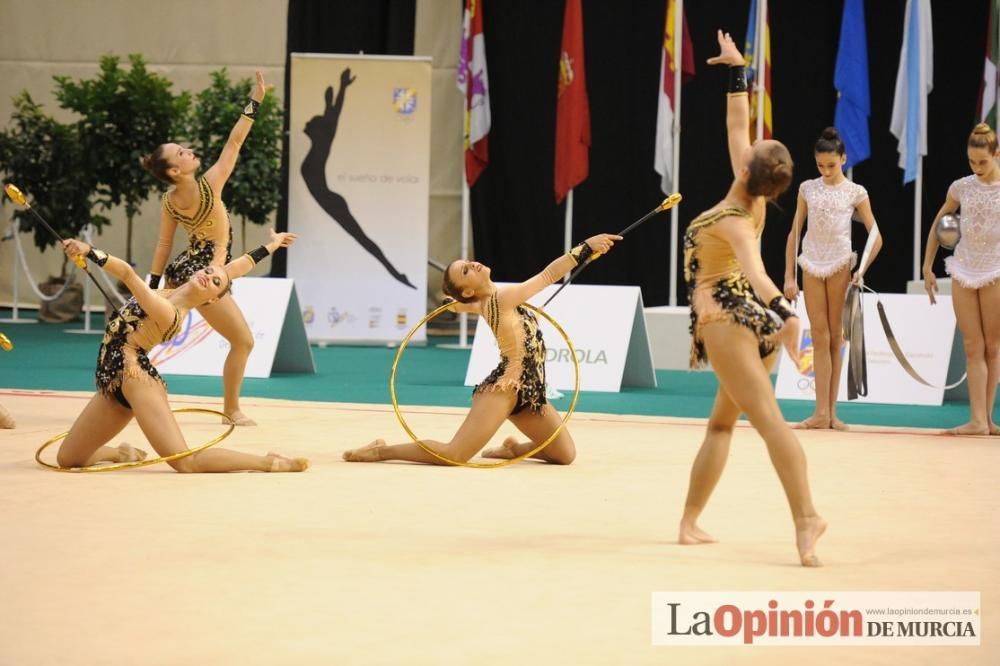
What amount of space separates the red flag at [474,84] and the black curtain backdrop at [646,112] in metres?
1.72

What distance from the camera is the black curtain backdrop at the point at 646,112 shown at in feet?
45.8

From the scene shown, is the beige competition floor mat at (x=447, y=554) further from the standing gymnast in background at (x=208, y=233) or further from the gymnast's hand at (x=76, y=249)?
the gymnast's hand at (x=76, y=249)

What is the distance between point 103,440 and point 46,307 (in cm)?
1032

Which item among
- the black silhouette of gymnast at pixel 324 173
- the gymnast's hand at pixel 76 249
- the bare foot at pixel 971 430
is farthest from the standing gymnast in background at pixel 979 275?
the black silhouette of gymnast at pixel 324 173

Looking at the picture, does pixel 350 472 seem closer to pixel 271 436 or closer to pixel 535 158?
pixel 271 436

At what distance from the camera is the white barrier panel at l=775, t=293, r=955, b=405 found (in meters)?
9.53

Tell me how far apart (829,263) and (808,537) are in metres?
3.96

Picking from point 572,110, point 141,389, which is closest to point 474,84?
point 572,110

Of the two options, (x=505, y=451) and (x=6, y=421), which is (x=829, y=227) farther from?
(x=6, y=421)

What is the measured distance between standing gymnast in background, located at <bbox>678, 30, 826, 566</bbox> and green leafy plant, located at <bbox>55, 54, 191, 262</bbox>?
10.2m

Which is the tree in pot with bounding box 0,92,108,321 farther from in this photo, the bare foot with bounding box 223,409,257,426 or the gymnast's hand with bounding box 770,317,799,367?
the gymnast's hand with bounding box 770,317,799,367

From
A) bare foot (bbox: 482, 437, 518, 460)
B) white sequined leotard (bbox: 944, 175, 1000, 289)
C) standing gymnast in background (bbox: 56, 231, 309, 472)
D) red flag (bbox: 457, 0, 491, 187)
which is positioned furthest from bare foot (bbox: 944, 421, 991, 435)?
red flag (bbox: 457, 0, 491, 187)

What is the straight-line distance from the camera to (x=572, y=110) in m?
12.8

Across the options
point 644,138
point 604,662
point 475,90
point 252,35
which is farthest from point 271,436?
point 252,35
